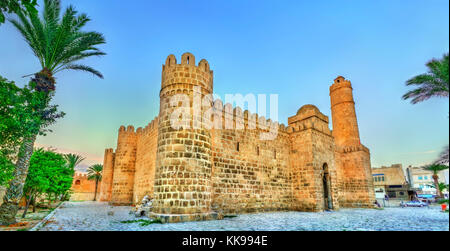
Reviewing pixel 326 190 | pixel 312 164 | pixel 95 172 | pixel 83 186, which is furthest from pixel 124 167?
pixel 83 186

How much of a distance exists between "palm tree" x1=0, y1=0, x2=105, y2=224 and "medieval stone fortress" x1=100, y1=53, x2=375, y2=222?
3.60 meters

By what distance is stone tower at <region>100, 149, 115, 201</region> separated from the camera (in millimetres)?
23422

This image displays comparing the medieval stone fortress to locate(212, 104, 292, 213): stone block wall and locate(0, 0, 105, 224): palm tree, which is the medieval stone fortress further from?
locate(0, 0, 105, 224): palm tree

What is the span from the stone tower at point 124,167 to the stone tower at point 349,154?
53.2 feet

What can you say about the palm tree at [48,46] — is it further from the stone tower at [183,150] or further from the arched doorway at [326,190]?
the arched doorway at [326,190]

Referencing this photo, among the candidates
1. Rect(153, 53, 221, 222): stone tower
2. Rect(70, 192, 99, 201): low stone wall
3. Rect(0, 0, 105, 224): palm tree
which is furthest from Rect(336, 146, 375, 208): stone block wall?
Rect(70, 192, 99, 201): low stone wall

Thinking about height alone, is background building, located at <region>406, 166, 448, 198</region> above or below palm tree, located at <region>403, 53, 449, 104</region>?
below

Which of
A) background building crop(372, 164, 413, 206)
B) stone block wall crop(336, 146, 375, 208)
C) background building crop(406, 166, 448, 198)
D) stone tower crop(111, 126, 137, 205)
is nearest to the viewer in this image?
stone tower crop(111, 126, 137, 205)

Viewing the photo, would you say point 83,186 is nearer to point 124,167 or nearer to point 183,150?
point 124,167

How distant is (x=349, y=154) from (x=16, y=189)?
20645mm

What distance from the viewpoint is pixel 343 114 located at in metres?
21.5

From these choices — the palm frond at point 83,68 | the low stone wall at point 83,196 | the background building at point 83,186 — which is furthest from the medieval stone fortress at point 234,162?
the background building at point 83,186
